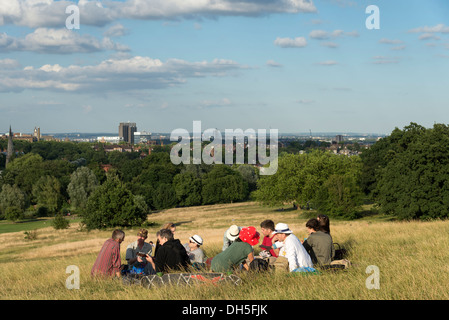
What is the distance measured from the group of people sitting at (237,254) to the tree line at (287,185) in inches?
1208

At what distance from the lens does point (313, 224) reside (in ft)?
36.7

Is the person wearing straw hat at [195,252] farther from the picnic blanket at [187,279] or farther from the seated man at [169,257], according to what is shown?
the picnic blanket at [187,279]

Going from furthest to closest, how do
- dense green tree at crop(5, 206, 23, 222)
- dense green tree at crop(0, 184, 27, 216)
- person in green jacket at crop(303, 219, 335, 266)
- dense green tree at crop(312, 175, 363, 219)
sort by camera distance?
dense green tree at crop(0, 184, 27, 216) < dense green tree at crop(5, 206, 23, 222) < dense green tree at crop(312, 175, 363, 219) < person in green jacket at crop(303, 219, 335, 266)

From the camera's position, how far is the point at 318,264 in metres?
10.5

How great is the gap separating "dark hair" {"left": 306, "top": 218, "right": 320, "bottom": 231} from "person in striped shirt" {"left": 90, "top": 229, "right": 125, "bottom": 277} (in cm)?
416

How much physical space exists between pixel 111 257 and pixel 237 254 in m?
2.79

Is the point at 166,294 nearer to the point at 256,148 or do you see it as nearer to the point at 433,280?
the point at 433,280

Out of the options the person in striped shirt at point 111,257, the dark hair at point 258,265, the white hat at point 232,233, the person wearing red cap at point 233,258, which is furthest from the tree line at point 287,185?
the person in striped shirt at point 111,257

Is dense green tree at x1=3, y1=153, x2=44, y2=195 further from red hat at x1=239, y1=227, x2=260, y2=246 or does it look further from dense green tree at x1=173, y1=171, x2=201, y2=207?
red hat at x1=239, y1=227, x2=260, y2=246

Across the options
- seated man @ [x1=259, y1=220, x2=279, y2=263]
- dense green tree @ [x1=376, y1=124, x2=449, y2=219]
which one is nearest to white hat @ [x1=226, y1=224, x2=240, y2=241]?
seated man @ [x1=259, y1=220, x2=279, y2=263]

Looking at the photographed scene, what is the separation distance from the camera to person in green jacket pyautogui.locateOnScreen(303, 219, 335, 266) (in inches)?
422

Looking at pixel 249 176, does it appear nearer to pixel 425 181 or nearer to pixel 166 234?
pixel 425 181

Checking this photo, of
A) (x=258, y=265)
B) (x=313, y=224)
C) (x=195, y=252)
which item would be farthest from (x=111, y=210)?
(x=258, y=265)
